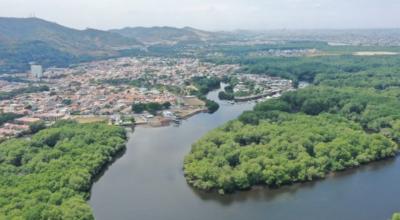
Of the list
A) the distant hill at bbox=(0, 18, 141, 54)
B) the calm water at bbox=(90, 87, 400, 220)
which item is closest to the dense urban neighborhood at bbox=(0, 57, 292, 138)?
the calm water at bbox=(90, 87, 400, 220)

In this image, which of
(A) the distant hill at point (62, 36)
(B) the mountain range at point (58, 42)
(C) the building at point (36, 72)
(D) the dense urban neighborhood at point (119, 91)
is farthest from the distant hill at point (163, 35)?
(C) the building at point (36, 72)

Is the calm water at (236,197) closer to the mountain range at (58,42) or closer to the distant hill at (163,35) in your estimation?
the mountain range at (58,42)

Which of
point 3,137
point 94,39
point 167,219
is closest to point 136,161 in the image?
point 167,219

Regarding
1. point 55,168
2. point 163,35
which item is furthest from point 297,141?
point 163,35

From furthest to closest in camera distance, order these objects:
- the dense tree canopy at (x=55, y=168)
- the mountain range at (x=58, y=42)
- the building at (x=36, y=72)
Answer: the mountain range at (x=58, y=42) < the building at (x=36, y=72) < the dense tree canopy at (x=55, y=168)

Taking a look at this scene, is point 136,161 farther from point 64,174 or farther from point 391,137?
point 391,137

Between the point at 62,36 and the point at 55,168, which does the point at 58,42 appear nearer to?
the point at 62,36
